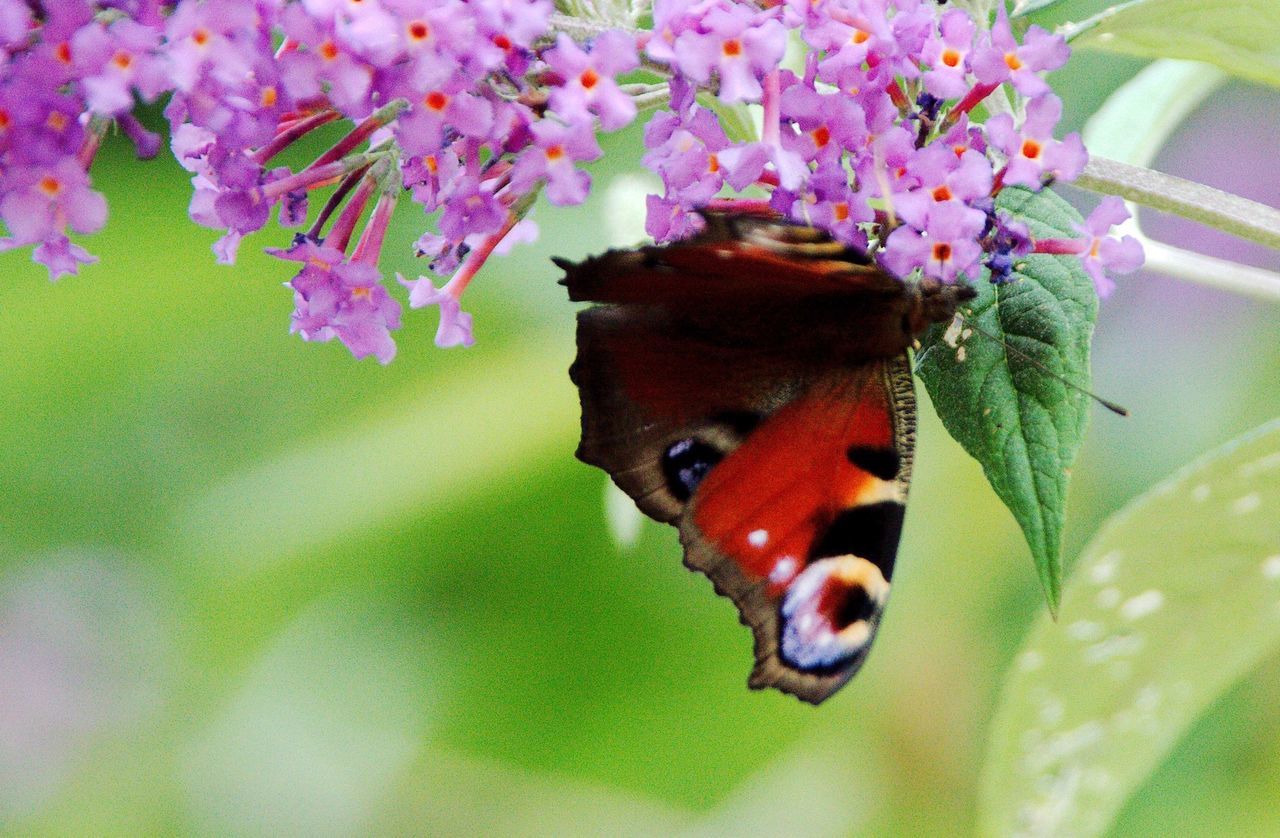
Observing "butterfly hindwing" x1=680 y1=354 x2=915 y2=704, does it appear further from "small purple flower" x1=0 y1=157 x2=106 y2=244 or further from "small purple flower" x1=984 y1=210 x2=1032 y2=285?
"small purple flower" x1=0 y1=157 x2=106 y2=244

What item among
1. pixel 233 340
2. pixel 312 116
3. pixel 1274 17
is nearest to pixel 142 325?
pixel 233 340

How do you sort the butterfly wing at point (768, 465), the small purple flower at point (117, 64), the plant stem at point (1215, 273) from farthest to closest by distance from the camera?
1. the plant stem at point (1215, 273)
2. the butterfly wing at point (768, 465)
3. the small purple flower at point (117, 64)

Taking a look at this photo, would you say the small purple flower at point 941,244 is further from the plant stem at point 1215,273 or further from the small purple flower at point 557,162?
the plant stem at point 1215,273

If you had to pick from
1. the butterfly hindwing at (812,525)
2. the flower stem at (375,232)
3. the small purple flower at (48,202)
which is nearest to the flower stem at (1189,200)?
the butterfly hindwing at (812,525)

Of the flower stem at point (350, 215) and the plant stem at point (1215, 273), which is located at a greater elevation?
the flower stem at point (350, 215)

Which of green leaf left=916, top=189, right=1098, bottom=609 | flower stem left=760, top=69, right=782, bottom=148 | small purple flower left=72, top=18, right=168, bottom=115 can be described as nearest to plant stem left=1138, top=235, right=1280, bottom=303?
green leaf left=916, top=189, right=1098, bottom=609

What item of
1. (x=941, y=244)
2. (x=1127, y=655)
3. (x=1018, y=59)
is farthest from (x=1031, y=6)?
(x=1127, y=655)

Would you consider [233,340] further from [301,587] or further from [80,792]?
[80,792]
